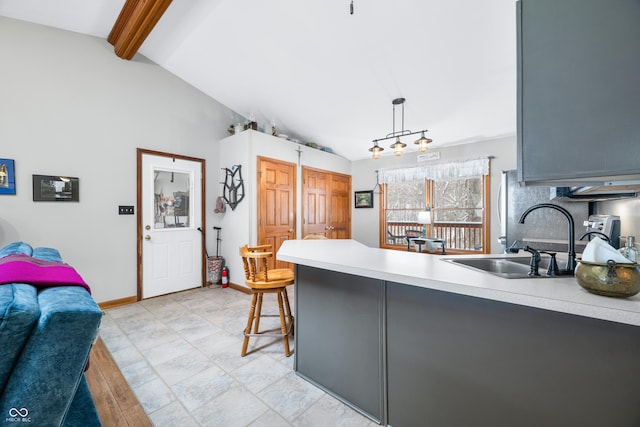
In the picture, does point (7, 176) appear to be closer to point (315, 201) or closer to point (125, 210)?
point (125, 210)

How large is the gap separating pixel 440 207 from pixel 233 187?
3747 millimetres

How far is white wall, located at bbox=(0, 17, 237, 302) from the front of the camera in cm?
280

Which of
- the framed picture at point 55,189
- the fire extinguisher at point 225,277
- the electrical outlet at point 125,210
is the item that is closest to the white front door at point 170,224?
the electrical outlet at point 125,210

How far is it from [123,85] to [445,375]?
4.58m

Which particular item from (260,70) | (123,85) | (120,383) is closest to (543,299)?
(120,383)

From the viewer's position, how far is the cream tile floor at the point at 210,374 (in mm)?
1560

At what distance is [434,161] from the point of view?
16.2 ft

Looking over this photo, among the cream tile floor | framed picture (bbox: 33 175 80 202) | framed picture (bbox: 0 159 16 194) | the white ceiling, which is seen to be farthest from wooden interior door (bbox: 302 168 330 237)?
framed picture (bbox: 0 159 16 194)

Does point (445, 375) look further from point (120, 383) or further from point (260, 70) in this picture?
point (260, 70)

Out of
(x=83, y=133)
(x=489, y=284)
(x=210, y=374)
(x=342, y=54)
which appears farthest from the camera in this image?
(x=83, y=133)

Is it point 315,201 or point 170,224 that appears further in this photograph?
point 315,201

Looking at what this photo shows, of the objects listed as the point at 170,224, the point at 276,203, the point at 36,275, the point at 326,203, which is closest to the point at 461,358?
the point at 36,275

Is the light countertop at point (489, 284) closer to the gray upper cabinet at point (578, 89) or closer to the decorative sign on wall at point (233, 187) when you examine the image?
the gray upper cabinet at point (578, 89)

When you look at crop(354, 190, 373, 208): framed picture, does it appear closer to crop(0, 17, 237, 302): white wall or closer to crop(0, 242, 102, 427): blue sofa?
crop(0, 17, 237, 302): white wall
